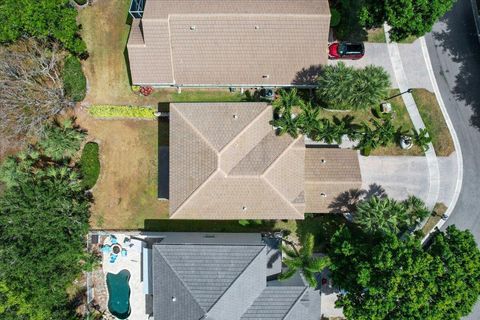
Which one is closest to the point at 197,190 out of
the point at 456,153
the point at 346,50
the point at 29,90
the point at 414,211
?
the point at 29,90

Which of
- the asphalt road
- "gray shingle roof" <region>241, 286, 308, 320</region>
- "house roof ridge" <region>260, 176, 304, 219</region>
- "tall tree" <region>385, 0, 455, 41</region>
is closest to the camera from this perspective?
"tall tree" <region>385, 0, 455, 41</region>

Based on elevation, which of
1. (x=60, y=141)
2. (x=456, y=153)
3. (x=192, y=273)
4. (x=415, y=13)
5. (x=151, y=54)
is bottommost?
(x=192, y=273)

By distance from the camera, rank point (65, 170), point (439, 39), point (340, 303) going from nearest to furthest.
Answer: point (340, 303) < point (65, 170) < point (439, 39)

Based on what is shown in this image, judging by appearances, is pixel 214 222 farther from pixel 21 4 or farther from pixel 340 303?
pixel 21 4

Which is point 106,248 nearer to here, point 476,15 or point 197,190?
point 197,190

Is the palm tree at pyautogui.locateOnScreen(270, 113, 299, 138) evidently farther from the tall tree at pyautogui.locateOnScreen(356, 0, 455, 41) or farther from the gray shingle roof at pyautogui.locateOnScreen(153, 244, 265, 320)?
the gray shingle roof at pyautogui.locateOnScreen(153, 244, 265, 320)

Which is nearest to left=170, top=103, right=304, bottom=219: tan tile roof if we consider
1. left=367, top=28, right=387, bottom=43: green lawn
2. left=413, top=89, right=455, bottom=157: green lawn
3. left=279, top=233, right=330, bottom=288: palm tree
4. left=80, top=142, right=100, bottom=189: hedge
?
left=279, top=233, right=330, bottom=288: palm tree

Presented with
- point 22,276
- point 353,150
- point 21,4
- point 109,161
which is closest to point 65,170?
point 109,161
